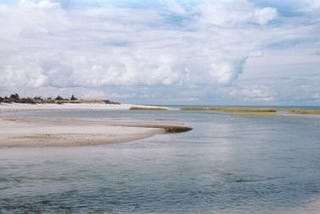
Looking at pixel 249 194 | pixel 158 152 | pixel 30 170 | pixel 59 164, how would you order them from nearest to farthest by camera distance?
pixel 249 194 → pixel 30 170 → pixel 59 164 → pixel 158 152

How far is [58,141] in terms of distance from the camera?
37656 mm

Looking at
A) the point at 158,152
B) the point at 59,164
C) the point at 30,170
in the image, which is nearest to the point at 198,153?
the point at 158,152

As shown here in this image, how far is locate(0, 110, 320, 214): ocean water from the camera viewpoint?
18.0m

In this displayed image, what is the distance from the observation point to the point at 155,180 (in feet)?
74.9

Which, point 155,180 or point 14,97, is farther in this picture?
point 14,97

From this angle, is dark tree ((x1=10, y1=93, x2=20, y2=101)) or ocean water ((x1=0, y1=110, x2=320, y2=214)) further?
dark tree ((x1=10, y1=93, x2=20, y2=101))

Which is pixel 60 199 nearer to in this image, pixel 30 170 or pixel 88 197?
pixel 88 197

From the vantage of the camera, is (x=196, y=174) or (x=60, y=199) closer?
(x=60, y=199)

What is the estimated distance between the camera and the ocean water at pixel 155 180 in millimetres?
17953

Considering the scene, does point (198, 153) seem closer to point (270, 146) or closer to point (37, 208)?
point (270, 146)

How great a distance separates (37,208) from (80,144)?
20137 millimetres

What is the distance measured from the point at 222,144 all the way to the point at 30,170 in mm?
20791

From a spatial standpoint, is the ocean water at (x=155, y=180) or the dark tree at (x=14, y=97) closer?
the ocean water at (x=155, y=180)

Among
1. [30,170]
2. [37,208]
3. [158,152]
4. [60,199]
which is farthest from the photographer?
[158,152]
